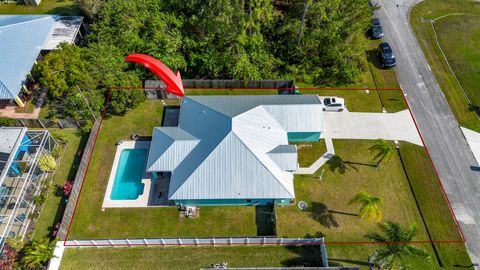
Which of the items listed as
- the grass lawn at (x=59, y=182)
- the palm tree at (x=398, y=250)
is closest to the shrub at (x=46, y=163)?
the grass lawn at (x=59, y=182)

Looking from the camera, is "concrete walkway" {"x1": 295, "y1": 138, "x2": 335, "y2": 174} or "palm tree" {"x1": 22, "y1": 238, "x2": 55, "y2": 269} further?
"concrete walkway" {"x1": 295, "y1": 138, "x2": 335, "y2": 174}

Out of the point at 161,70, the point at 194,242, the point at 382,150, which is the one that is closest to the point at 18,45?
the point at 161,70

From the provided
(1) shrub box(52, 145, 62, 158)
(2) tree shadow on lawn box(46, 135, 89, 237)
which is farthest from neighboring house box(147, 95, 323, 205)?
(1) shrub box(52, 145, 62, 158)

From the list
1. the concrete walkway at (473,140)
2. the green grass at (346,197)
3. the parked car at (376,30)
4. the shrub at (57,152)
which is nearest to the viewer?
the green grass at (346,197)

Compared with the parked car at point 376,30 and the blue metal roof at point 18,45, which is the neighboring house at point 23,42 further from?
the parked car at point 376,30

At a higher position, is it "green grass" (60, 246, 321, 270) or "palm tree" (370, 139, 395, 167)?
"palm tree" (370, 139, 395, 167)

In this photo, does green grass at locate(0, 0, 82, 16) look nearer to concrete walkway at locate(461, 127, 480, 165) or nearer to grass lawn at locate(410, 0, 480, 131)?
grass lawn at locate(410, 0, 480, 131)

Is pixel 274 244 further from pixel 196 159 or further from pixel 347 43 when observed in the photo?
pixel 347 43
